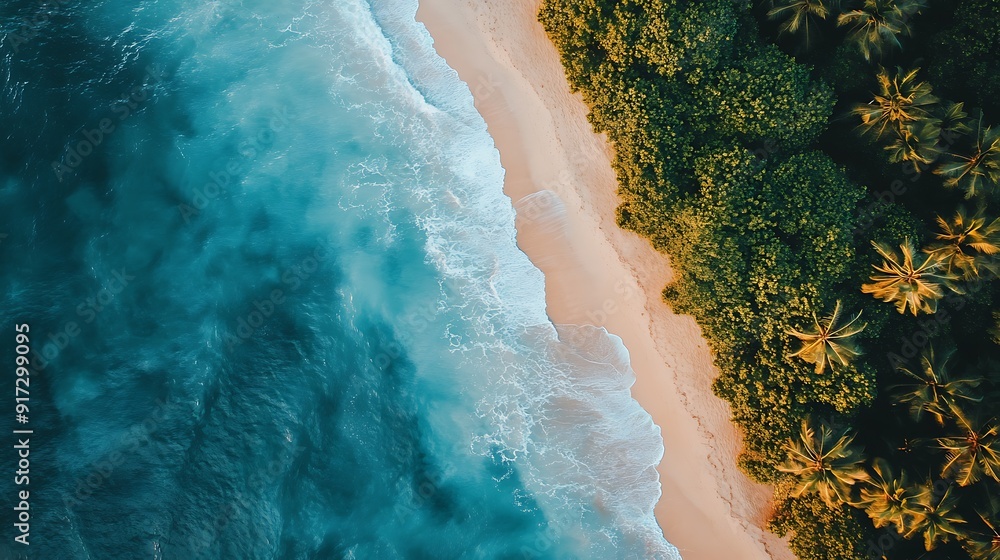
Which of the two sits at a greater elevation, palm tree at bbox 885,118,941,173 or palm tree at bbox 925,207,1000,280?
Result: palm tree at bbox 885,118,941,173

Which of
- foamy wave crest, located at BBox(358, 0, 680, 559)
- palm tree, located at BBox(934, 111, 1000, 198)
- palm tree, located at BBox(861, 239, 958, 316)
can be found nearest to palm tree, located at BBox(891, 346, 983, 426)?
palm tree, located at BBox(861, 239, 958, 316)

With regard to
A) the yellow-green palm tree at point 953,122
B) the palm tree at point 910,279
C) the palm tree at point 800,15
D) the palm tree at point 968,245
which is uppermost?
the palm tree at point 800,15

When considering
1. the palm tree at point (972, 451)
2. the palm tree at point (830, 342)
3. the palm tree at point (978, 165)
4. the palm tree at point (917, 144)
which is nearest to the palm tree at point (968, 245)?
the palm tree at point (978, 165)

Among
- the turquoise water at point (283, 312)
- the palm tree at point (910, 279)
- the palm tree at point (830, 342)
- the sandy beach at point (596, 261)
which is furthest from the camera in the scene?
the turquoise water at point (283, 312)

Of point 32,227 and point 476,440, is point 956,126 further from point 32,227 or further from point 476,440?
point 32,227

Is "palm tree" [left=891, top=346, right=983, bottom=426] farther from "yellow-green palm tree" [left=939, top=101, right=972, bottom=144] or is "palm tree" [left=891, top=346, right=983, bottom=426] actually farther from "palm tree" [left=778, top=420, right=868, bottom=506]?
"yellow-green palm tree" [left=939, top=101, right=972, bottom=144]

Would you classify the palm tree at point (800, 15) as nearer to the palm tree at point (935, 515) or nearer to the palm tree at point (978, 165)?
the palm tree at point (978, 165)

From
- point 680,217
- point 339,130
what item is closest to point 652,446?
point 680,217

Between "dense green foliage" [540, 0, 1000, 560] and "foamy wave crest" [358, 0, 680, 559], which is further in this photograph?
"foamy wave crest" [358, 0, 680, 559]
